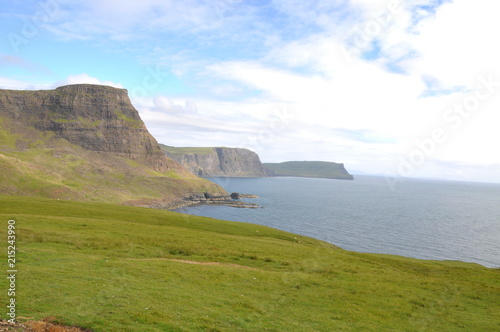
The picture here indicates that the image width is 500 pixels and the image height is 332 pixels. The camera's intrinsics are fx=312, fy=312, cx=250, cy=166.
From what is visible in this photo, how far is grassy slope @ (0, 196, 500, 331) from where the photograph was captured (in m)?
18.4

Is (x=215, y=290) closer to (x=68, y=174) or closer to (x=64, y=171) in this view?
(x=68, y=174)

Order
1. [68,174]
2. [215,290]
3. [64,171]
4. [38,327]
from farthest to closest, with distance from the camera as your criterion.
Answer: [64,171], [68,174], [215,290], [38,327]

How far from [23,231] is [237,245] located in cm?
2673

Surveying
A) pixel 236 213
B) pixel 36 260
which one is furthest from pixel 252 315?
pixel 236 213

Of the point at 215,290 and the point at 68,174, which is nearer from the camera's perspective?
the point at 215,290

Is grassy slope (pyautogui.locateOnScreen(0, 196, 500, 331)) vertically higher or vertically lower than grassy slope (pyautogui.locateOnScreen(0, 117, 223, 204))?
lower

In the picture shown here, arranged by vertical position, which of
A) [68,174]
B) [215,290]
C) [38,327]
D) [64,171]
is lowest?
[215,290]

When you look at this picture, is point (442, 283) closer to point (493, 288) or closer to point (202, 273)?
point (493, 288)

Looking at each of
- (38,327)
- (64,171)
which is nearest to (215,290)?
(38,327)

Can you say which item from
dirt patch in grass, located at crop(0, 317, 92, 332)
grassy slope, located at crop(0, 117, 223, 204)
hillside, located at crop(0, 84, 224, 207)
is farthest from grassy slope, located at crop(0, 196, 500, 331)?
hillside, located at crop(0, 84, 224, 207)

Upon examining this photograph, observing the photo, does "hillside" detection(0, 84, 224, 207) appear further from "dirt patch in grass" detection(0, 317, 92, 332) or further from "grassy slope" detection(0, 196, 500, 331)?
"dirt patch in grass" detection(0, 317, 92, 332)

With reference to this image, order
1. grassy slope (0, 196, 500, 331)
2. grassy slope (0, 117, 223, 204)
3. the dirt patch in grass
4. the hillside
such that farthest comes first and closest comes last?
the hillside
grassy slope (0, 117, 223, 204)
grassy slope (0, 196, 500, 331)
the dirt patch in grass

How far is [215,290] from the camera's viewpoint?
80.0 ft

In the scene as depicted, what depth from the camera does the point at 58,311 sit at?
17203 millimetres
